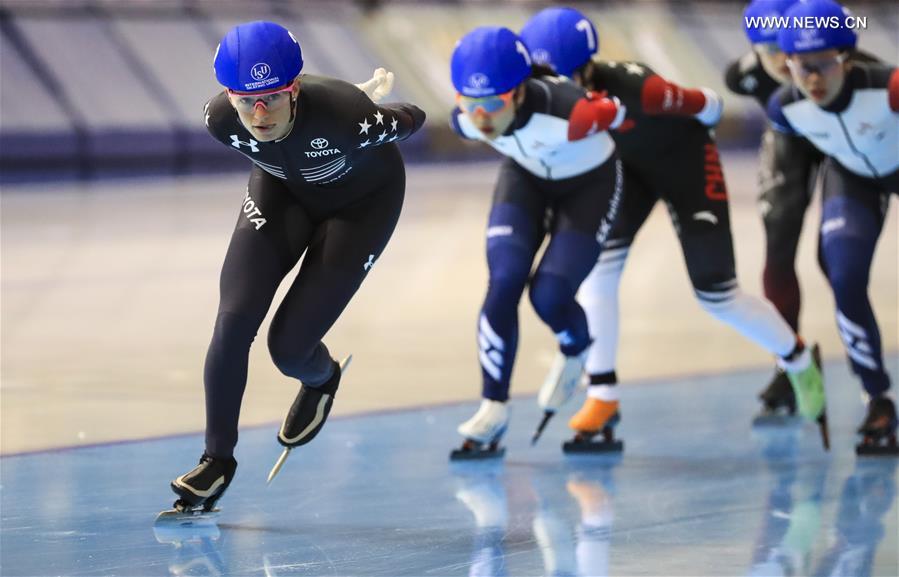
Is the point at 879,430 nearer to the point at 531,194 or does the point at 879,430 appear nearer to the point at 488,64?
the point at 531,194

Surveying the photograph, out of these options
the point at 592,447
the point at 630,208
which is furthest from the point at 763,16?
the point at 592,447

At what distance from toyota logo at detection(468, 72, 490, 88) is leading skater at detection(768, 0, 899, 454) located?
1.16m

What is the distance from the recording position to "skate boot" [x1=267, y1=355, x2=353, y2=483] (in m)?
5.28

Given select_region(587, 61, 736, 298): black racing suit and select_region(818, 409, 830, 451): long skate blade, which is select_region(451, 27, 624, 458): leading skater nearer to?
select_region(587, 61, 736, 298): black racing suit

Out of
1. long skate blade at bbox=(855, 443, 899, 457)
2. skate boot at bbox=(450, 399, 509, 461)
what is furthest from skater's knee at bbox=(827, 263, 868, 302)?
skate boot at bbox=(450, 399, 509, 461)

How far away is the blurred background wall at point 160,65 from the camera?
17875mm

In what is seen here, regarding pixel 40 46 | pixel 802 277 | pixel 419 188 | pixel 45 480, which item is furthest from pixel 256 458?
pixel 40 46

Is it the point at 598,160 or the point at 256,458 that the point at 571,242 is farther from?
the point at 256,458

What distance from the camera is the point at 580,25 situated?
6.21m

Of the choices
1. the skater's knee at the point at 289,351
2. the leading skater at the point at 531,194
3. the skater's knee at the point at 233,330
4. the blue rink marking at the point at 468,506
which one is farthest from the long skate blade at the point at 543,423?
the skater's knee at the point at 233,330

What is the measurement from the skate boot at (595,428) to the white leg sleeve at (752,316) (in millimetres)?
570

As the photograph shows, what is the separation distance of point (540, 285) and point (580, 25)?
3.58 ft

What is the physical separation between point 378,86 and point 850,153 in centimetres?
209

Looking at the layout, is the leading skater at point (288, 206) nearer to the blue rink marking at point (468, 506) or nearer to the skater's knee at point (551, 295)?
the blue rink marking at point (468, 506)
